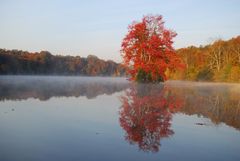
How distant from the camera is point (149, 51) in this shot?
2427 cm

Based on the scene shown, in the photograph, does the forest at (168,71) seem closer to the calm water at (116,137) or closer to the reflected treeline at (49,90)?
the reflected treeline at (49,90)

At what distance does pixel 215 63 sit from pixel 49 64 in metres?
51.1

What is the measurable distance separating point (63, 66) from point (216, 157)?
296ft

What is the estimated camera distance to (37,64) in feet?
262

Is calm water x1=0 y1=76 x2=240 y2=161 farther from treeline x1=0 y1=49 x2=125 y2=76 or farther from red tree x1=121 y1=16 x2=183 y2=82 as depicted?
treeline x1=0 y1=49 x2=125 y2=76

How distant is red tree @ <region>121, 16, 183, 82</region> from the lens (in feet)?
79.9

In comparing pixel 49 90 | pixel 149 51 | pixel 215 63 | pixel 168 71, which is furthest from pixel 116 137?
pixel 215 63

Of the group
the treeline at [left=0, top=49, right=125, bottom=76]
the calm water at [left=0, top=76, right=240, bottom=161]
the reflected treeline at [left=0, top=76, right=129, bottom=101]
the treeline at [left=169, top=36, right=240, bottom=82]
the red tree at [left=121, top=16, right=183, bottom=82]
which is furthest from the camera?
the treeline at [left=0, top=49, right=125, bottom=76]

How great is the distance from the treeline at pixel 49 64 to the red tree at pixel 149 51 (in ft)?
127

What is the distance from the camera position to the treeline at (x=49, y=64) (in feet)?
230

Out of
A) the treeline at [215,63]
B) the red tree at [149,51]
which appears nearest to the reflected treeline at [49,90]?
the red tree at [149,51]

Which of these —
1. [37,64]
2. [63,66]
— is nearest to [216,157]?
[37,64]

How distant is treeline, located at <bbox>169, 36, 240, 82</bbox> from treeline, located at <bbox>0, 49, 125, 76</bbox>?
1666 cm

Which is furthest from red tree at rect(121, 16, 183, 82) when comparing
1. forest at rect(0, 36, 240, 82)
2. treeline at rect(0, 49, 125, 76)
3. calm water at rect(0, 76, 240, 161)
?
treeline at rect(0, 49, 125, 76)
